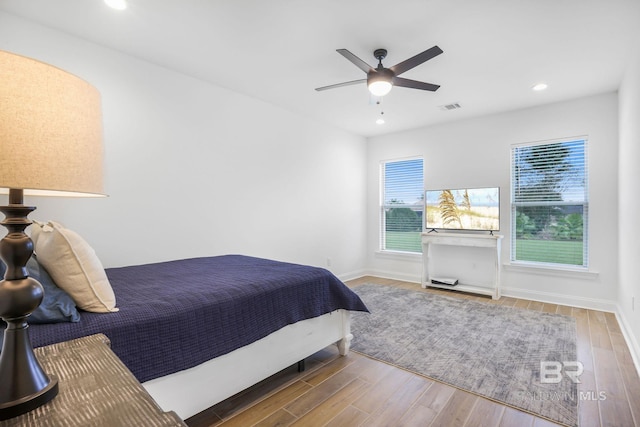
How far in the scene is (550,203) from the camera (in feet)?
13.7

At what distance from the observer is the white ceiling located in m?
2.20

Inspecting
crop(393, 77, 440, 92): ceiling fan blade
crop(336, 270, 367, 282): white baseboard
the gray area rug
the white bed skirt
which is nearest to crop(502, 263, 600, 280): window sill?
the gray area rug

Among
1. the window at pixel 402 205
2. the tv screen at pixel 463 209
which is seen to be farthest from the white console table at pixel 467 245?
the window at pixel 402 205

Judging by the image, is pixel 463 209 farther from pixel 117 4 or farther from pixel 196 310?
pixel 117 4

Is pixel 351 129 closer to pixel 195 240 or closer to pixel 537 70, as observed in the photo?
pixel 537 70

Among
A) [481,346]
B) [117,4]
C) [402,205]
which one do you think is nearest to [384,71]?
[117,4]

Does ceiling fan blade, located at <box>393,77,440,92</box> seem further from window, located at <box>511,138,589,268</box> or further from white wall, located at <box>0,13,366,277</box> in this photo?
window, located at <box>511,138,589,268</box>

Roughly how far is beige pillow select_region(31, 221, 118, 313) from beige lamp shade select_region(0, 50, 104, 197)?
89 cm

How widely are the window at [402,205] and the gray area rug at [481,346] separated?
155 cm

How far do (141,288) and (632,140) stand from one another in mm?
4115

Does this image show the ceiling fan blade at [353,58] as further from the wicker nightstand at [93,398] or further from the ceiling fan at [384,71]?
the wicker nightstand at [93,398]

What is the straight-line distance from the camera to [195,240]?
3.36m

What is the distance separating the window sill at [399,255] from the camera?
17.4 feet

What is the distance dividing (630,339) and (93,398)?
386 cm
